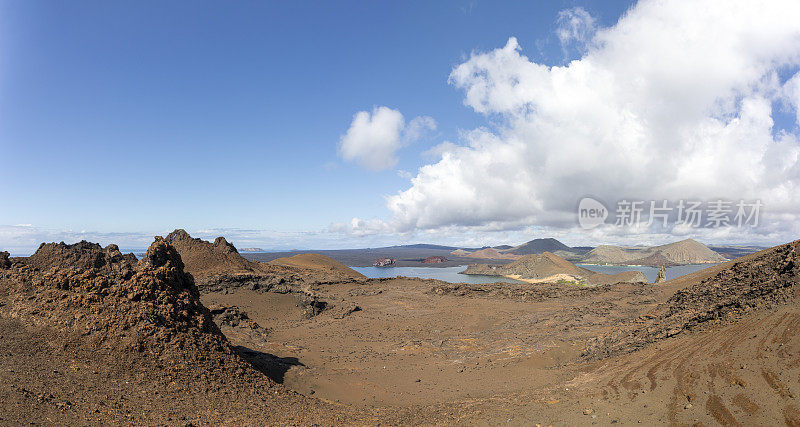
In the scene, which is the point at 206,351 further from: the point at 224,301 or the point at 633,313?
the point at 633,313

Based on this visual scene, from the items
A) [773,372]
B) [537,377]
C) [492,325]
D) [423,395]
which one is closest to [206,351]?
[423,395]

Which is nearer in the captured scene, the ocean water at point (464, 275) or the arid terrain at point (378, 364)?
the arid terrain at point (378, 364)

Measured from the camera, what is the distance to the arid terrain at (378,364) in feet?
21.5

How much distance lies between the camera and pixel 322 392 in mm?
10508

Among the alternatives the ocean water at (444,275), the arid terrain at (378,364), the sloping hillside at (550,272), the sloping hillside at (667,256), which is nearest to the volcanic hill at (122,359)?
the arid terrain at (378,364)

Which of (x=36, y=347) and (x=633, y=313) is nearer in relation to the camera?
(x=36, y=347)

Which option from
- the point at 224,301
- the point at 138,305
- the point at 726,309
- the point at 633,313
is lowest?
the point at 224,301

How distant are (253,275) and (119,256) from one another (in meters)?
8.57

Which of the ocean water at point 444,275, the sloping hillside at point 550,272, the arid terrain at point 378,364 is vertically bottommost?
the ocean water at point 444,275

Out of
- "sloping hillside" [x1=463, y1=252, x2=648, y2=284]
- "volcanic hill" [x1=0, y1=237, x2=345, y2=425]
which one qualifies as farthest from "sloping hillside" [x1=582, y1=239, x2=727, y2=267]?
"volcanic hill" [x1=0, y1=237, x2=345, y2=425]

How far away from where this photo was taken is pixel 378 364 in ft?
45.5

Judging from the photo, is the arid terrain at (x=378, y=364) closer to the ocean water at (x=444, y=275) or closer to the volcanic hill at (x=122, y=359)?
the volcanic hill at (x=122, y=359)

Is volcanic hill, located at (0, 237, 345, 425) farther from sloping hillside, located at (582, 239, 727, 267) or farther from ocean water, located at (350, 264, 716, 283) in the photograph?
sloping hillside, located at (582, 239, 727, 267)

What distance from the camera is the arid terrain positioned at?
21.5ft
